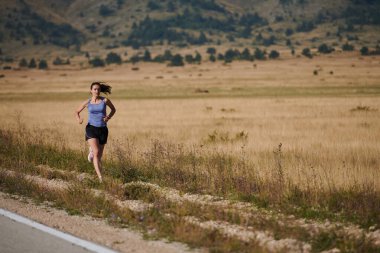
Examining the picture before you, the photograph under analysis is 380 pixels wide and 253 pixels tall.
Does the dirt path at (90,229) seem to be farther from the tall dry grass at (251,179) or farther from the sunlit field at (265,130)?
the sunlit field at (265,130)

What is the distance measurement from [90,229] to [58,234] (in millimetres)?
517

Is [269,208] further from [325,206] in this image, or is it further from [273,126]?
[273,126]

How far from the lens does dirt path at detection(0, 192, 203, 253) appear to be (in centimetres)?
705

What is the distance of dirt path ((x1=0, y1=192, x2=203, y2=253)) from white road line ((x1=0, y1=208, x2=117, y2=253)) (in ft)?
0.44

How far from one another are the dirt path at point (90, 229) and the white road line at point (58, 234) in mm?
133

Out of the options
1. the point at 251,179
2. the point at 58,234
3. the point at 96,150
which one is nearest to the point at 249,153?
the point at 251,179

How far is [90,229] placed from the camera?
794cm

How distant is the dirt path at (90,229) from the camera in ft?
23.1

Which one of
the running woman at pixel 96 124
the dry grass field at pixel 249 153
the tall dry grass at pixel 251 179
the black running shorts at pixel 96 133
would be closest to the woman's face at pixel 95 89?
the running woman at pixel 96 124

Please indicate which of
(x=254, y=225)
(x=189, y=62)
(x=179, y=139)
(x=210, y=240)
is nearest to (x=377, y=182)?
(x=254, y=225)

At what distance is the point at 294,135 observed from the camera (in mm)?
22828

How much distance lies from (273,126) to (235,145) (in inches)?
297

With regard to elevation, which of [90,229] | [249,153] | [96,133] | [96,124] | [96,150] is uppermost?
[96,124]

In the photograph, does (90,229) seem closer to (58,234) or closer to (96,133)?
(58,234)
